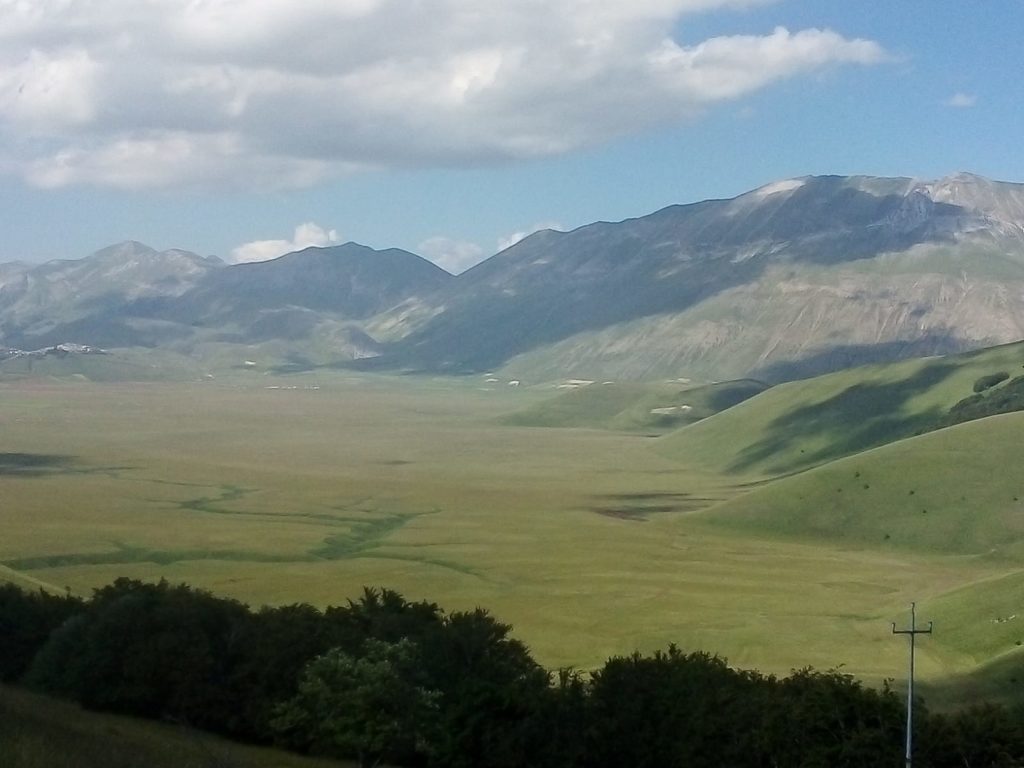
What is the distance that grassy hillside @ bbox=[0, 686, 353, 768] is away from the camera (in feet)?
75.2

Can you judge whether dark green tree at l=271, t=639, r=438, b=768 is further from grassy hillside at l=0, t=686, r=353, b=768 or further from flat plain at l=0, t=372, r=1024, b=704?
flat plain at l=0, t=372, r=1024, b=704

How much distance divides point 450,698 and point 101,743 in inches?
529

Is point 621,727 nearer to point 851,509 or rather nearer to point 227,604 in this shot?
point 227,604

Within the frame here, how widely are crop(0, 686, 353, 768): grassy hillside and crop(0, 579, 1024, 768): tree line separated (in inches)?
55.8

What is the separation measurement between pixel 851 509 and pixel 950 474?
1127 centimetres

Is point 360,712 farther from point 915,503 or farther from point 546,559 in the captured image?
point 915,503

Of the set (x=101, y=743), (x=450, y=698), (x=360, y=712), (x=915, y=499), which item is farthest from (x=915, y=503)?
(x=101, y=743)

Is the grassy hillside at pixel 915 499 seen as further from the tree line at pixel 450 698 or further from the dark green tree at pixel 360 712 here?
the dark green tree at pixel 360 712

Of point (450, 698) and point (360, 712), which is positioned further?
point (450, 698)

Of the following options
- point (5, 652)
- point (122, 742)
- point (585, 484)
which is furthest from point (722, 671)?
point (585, 484)

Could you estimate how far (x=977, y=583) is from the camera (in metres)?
83.4

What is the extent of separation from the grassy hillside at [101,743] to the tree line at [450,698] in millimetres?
1417

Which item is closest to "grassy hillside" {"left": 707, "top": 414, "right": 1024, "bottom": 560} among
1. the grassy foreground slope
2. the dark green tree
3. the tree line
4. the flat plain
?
the grassy foreground slope

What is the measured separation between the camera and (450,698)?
137 ft
